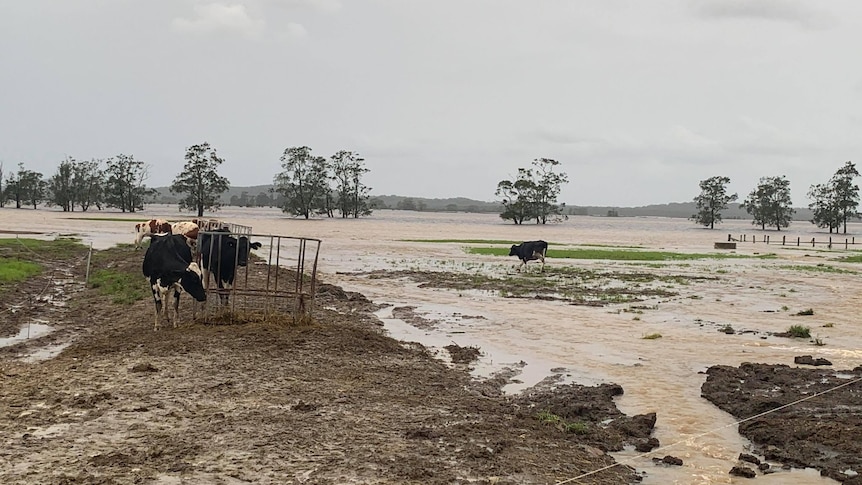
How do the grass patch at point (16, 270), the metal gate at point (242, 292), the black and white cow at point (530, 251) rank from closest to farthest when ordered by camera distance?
the metal gate at point (242, 292), the grass patch at point (16, 270), the black and white cow at point (530, 251)

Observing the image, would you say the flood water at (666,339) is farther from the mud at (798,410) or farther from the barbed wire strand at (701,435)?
the mud at (798,410)

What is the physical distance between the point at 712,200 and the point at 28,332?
130 metres

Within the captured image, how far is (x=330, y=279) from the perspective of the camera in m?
25.6

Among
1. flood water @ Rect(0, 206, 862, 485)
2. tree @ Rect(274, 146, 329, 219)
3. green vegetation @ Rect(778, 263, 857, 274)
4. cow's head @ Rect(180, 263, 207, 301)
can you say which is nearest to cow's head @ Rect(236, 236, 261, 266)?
cow's head @ Rect(180, 263, 207, 301)

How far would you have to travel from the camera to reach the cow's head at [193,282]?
1297 cm

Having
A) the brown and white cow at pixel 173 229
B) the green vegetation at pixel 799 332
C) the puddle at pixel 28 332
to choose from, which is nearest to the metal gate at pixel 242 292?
the brown and white cow at pixel 173 229

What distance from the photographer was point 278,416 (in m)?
8.00

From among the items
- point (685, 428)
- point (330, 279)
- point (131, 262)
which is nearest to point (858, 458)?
point (685, 428)

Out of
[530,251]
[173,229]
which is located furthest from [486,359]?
[530,251]

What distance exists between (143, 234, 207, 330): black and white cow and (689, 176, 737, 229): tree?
416 ft

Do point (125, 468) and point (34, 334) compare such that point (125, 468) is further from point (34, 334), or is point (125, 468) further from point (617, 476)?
point (34, 334)

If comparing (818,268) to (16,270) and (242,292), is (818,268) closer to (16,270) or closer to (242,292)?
(242,292)

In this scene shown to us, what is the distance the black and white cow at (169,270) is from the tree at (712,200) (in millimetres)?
126781

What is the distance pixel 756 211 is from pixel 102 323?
447 ft
